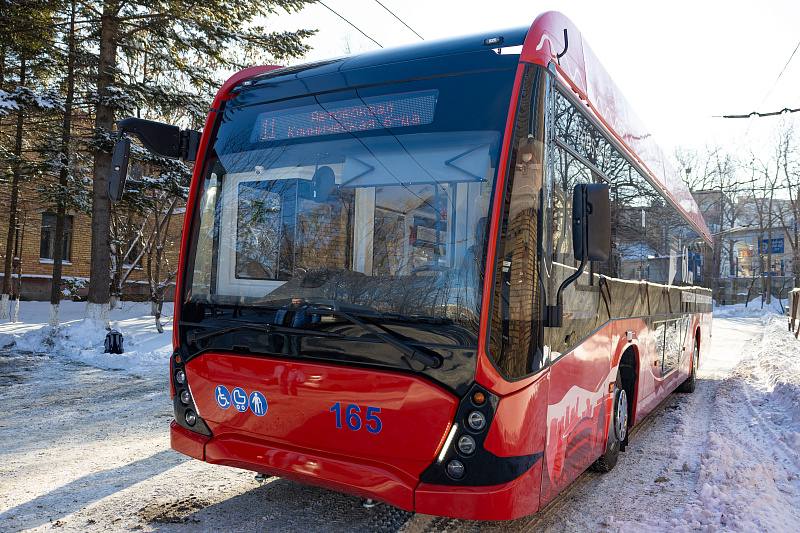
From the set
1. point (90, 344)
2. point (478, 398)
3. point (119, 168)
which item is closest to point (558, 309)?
point (478, 398)

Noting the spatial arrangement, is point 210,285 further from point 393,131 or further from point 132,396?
point 132,396

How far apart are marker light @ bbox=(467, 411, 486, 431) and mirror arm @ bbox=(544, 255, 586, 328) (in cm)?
62

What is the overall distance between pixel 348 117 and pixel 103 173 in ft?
39.5

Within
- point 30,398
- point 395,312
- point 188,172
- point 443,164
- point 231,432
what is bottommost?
point 30,398

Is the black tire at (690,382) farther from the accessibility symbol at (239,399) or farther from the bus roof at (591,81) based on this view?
the accessibility symbol at (239,399)

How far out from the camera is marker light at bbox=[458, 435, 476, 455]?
309 centimetres

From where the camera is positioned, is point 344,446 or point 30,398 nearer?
point 344,446

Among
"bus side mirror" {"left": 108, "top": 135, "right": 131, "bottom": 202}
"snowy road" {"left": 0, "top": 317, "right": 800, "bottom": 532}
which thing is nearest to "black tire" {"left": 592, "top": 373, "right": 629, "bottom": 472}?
"snowy road" {"left": 0, "top": 317, "right": 800, "bottom": 532}

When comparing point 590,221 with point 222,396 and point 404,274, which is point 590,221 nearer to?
point 404,274

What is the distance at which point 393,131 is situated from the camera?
3.52 meters

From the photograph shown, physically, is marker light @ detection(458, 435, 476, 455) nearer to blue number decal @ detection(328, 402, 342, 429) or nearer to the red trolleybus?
the red trolleybus

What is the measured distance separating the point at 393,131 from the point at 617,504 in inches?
121

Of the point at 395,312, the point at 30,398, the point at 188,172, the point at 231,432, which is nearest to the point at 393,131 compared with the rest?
the point at 395,312

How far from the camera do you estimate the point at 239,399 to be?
3.68m
